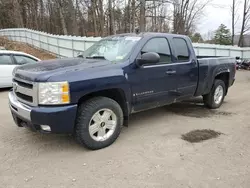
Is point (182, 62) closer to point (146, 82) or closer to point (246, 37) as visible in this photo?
point (146, 82)

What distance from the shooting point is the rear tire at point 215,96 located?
→ 6.38 m

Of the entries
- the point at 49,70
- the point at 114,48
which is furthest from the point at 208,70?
the point at 49,70

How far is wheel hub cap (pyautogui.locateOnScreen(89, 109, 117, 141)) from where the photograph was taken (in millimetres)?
3990

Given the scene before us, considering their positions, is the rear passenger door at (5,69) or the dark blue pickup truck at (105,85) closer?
the dark blue pickup truck at (105,85)

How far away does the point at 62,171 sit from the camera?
3430 millimetres

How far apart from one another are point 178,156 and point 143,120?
6.02 ft

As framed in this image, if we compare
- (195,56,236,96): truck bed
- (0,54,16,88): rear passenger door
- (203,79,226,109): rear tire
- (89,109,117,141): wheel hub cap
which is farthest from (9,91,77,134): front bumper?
(0,54,16,88): rear passenger door

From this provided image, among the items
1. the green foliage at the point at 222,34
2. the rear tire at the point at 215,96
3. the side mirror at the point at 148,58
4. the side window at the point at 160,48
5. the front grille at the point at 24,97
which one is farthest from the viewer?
the green foliage at the point at 222,34

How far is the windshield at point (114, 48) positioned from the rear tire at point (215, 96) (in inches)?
106

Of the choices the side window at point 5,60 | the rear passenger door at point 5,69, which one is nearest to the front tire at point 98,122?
the rear passenger door at point 5,69

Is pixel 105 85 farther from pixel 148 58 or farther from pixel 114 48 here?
pixel 114 48

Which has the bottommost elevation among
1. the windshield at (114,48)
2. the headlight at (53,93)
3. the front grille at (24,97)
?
the front grille at (24,97)

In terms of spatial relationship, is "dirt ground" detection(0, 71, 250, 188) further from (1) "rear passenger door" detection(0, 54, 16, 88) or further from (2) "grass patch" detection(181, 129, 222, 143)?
(1) "rear passenger door" detection(0, 54, 16, 88)

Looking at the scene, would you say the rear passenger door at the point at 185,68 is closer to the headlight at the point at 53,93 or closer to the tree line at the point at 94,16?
the headlight at the point at 53,93
